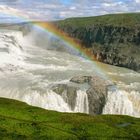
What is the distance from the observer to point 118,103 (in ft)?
238

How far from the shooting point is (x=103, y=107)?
6994 centimetres

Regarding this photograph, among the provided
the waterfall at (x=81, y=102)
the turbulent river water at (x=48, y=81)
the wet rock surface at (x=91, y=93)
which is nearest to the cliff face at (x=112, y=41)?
the turbulent river water at (x=48, y=81)

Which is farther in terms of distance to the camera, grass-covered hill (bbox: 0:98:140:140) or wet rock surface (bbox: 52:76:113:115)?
wet rock surface (bbox: 52:76:113:115)

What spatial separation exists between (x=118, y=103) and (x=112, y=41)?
9303cm

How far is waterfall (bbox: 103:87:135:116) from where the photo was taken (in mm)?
70938

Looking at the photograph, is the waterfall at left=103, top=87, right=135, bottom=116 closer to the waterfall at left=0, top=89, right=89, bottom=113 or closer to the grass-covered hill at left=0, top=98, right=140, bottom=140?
the waterfall at left=0, top=89, right=89, bottom=113

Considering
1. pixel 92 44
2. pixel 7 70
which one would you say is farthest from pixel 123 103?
pixel 92 44

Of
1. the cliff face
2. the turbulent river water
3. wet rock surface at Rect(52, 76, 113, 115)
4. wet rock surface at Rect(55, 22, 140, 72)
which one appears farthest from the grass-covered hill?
wet rock surface at Rect(55, 22, 140, 72)

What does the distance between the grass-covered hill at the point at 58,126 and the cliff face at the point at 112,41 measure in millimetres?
92125

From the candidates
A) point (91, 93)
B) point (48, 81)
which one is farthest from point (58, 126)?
point (48, 81)

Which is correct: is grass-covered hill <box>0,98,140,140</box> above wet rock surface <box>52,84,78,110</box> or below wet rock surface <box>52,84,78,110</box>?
above

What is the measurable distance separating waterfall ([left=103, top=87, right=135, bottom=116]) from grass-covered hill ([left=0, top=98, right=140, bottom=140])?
27609mm

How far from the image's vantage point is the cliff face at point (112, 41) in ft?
474

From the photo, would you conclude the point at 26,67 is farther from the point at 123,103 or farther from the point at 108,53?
the point at 108,53
